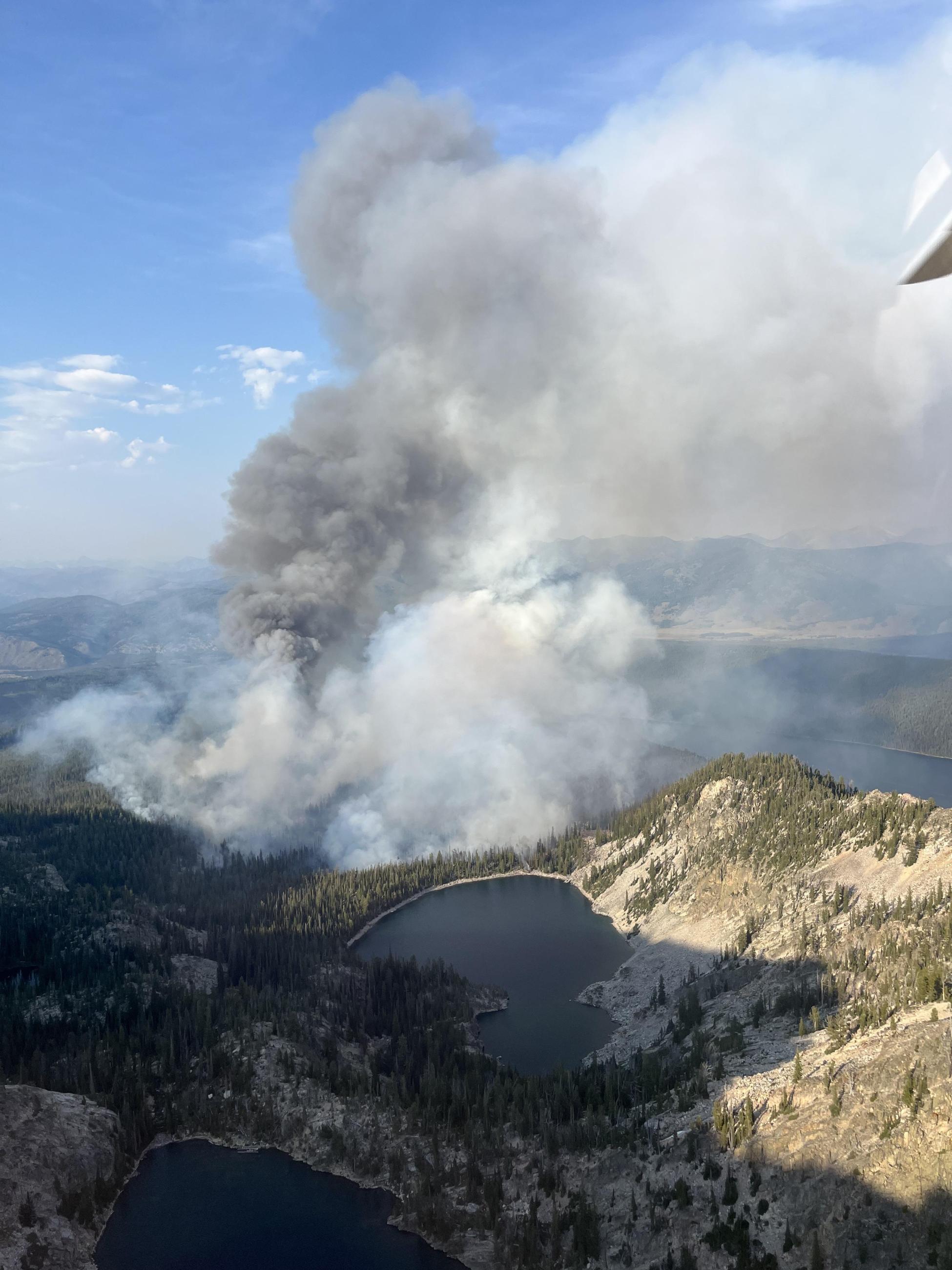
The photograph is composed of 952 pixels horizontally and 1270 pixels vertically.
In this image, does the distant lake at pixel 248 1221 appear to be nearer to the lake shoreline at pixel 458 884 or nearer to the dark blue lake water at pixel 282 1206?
the dark blue lake water at pixel 282 1206

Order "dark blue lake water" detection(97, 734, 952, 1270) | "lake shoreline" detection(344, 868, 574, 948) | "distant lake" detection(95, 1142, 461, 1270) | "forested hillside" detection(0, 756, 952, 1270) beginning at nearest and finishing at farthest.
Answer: "forested hillside" detection(0, 756, 952, 1270), "distant lake" detection(95, 1142, 461, 1270), "dark blue lake water" detection(97, 734, 952, 1270), "lake shoreline" detection(344, 868, 574, 948)

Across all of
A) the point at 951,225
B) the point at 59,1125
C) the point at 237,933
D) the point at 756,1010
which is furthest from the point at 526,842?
the point at 951,225

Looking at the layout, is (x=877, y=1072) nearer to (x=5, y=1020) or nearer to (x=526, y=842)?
(x=5, y=1020)

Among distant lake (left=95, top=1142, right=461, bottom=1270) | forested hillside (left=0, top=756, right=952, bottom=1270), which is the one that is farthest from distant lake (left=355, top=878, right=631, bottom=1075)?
distant lake (left=95, top=1142, right=461, bottom=1270)

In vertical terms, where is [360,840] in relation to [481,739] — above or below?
below

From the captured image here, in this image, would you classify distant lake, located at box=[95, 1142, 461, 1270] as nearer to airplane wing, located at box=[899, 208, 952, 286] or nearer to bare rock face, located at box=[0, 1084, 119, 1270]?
bare rock face, located at box=[0, 1084, 119, 1270]
